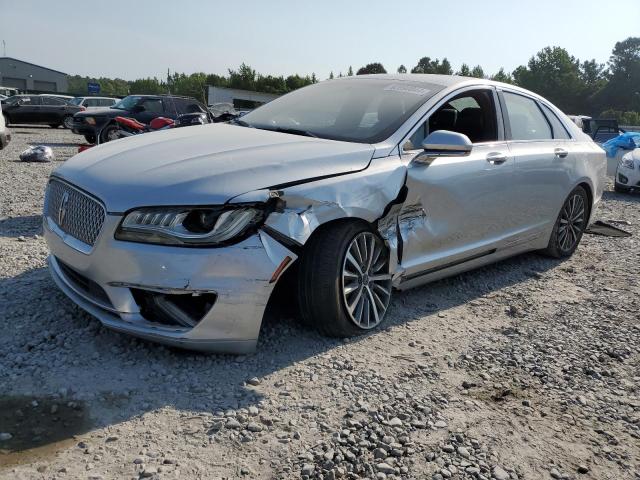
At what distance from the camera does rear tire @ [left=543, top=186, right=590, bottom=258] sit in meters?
5.48

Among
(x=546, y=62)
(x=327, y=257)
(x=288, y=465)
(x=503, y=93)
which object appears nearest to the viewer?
(x=288, y=465)

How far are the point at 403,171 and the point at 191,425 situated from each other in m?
2.00

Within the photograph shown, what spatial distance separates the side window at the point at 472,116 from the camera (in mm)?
4289

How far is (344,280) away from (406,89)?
1.68 metres

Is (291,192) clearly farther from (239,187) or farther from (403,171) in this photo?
(403,171)

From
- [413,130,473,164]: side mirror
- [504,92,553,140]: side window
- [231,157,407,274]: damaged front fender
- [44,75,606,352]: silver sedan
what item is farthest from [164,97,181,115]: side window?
[231,157,407,274]: damaged front fender

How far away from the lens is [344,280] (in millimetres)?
3398

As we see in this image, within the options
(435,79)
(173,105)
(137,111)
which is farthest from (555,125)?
(137,111)

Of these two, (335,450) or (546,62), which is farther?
(546,62)

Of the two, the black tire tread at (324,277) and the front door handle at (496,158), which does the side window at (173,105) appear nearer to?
the front door handle at (496,158)

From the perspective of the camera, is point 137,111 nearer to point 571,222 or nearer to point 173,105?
point 173,105

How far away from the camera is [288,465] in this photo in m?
2.32

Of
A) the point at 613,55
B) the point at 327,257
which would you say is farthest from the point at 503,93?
the point at 613,55

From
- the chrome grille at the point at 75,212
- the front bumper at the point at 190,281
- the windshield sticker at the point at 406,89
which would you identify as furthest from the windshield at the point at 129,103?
the front bumper at the point at 190,281
